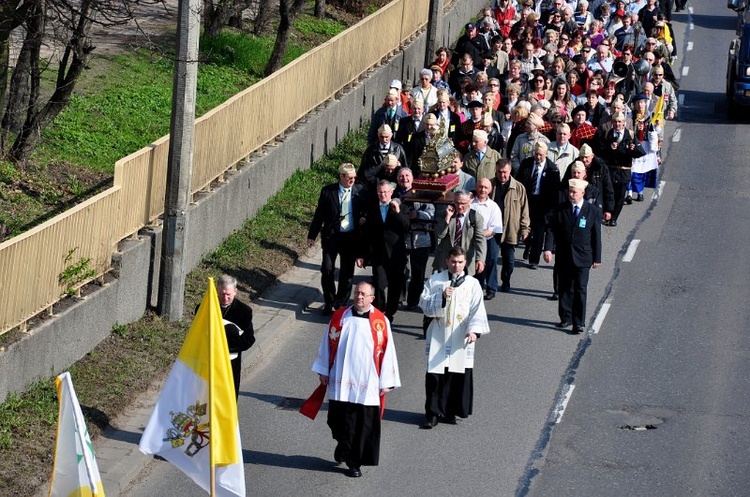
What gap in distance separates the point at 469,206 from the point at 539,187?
97.9 inches

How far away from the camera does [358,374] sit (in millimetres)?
12281

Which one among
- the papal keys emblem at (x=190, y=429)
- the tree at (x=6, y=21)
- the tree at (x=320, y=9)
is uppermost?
the tree at (x=6, y=21)

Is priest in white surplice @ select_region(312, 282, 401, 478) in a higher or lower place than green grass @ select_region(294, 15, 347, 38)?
lower

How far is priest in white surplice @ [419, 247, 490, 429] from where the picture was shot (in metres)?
13.5

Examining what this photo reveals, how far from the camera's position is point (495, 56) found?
26.8 m

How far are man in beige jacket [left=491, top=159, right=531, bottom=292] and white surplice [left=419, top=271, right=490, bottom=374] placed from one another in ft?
15.1

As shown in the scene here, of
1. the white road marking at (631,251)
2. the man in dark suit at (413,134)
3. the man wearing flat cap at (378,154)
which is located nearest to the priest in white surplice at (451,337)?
the man wearing flat cap at (378,154)

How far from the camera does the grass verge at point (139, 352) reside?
11987mm

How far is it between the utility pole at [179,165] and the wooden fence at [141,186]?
44 cm

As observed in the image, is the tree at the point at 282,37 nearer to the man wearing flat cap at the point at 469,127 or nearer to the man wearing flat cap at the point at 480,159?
the man wearing flat cap at the point at 469,127

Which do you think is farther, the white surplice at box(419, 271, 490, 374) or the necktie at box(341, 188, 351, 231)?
the necktie at box(341, 188, 351, 231)

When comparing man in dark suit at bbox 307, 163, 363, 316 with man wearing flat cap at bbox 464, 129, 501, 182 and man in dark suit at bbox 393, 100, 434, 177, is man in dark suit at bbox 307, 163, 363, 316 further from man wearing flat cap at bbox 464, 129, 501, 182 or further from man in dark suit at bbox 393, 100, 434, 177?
man in dark suit at bbox 393, 100, 434, 177

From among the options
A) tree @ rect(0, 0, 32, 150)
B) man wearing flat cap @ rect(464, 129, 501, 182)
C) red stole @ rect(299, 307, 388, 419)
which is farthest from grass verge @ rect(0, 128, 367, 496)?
tree @ rect(0, 0, 32, 150)


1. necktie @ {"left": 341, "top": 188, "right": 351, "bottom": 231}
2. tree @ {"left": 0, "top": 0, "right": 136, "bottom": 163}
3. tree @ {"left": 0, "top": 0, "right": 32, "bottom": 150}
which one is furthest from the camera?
necktie @ {"left": 341, "top": 188, "right": 351, "bottom": 231}
